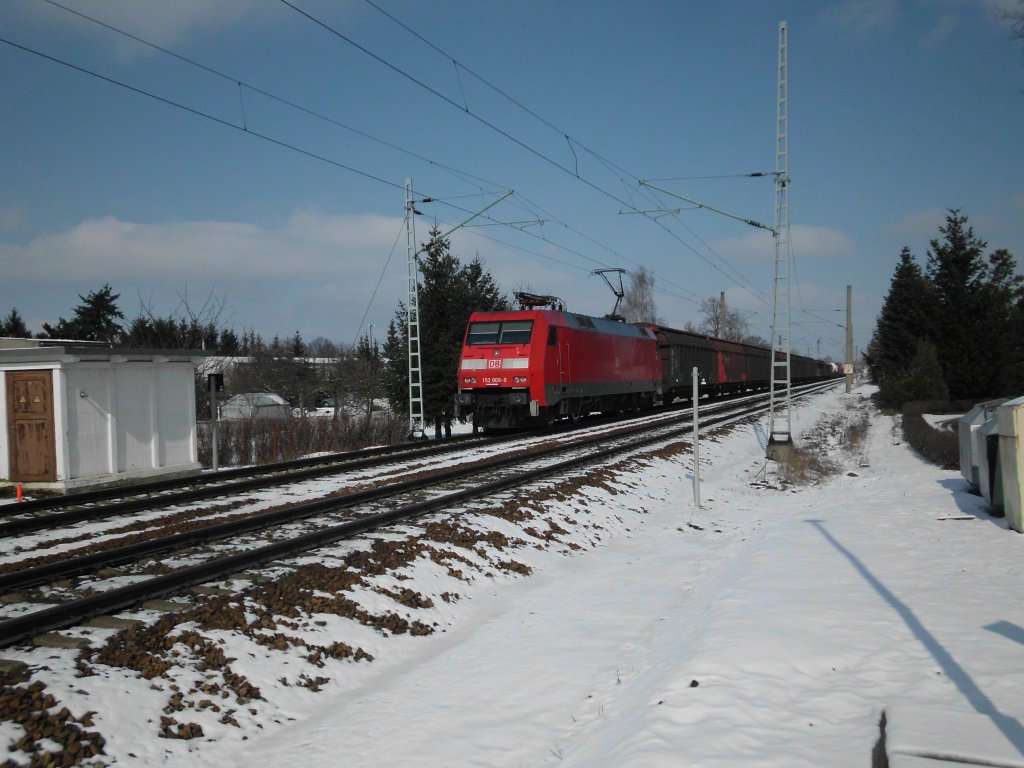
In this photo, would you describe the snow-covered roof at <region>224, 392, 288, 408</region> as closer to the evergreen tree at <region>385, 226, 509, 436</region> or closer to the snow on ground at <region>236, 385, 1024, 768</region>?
the evergreen tree at <region>385, 226, 509, 436</region>

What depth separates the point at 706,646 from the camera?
18.7 ft

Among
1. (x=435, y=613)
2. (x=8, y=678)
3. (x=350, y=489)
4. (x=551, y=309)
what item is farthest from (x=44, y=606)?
(x=551, y=309)

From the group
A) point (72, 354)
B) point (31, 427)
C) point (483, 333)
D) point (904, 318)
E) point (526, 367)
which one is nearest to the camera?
point (72, 354)

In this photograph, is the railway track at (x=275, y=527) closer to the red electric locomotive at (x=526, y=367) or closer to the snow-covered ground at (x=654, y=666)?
the snow-covered ground at (x=654, y=666)

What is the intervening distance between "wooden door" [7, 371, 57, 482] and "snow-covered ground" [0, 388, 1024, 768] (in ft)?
27.9

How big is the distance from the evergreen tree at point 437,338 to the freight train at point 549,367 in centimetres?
271

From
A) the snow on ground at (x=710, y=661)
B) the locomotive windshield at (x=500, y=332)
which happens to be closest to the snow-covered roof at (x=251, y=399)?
the locomotive windshield at (x=500, y=332)

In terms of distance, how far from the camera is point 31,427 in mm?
13898

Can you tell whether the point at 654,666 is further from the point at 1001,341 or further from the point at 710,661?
the point at 1001,341

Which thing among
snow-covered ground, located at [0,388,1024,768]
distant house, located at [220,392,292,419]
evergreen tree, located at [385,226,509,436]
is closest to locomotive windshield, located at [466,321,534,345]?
evergreen tree, located at [385,226,509,436]

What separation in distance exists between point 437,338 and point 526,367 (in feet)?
21.7

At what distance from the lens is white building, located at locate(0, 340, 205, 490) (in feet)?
44.7

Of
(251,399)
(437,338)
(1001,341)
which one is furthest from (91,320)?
(1001,341)

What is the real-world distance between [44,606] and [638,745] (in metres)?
4.89
